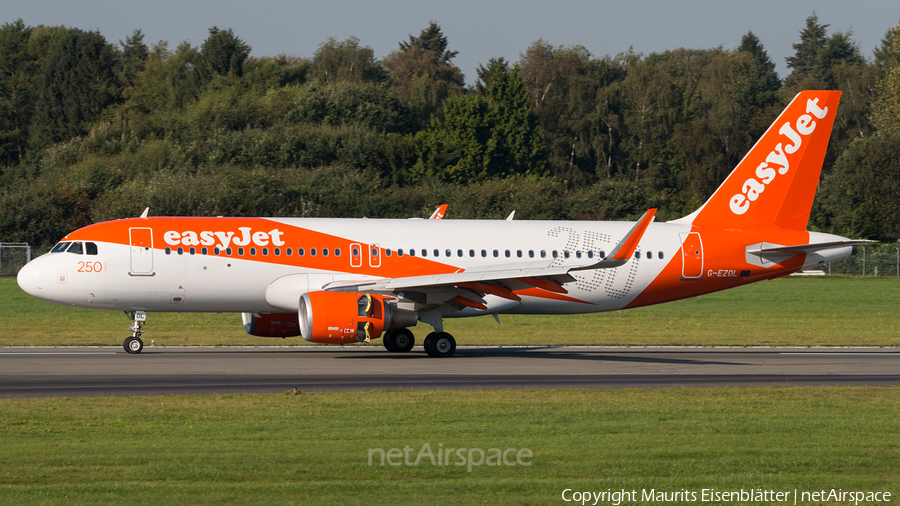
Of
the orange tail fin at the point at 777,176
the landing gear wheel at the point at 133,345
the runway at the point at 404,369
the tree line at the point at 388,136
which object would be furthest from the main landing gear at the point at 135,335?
the tree line at the point at 388,136

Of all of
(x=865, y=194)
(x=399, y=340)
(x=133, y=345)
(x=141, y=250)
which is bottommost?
(x=399, y=340)

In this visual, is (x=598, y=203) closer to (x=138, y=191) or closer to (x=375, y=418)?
(x=138, y=191)

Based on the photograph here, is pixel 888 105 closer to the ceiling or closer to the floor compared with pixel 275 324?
closer to the ceiling

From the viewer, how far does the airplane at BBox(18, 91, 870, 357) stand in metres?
27.4

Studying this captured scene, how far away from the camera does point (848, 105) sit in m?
108

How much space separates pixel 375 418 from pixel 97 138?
255 ft

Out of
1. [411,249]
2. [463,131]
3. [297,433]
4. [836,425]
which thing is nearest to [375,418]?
[297,433]

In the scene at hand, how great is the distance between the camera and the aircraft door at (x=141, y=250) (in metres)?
27.7

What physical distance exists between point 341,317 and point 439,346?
3.55 m

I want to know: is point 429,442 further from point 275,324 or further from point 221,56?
point 221,56

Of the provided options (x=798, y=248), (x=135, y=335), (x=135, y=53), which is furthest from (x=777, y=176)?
(x=135, y=53)

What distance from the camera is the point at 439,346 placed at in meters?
28.0

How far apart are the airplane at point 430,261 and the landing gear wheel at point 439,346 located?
0.06 meters

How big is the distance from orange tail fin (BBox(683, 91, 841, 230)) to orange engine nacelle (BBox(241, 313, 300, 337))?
509 inches
